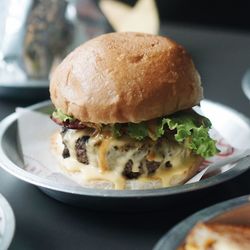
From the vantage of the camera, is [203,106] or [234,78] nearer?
[203,106]

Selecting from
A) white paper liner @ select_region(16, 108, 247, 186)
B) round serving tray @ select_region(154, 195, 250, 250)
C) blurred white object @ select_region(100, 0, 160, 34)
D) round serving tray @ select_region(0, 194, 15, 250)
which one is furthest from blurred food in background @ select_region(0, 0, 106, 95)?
round serving tray @ select_region(154, 195, 250, 250)

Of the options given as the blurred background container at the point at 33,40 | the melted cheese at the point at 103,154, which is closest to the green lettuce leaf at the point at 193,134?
the melted cheese at the point at 103,154

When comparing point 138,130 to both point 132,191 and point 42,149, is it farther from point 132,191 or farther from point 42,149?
point 42,149

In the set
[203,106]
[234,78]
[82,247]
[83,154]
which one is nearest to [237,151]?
[203,106]

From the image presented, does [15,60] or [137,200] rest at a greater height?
[137,200]

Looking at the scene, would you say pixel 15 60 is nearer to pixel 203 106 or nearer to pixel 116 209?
pixel 203 106

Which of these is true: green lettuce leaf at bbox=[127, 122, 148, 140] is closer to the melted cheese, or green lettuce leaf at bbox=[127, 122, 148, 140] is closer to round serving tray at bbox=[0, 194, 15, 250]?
the melted cheese
